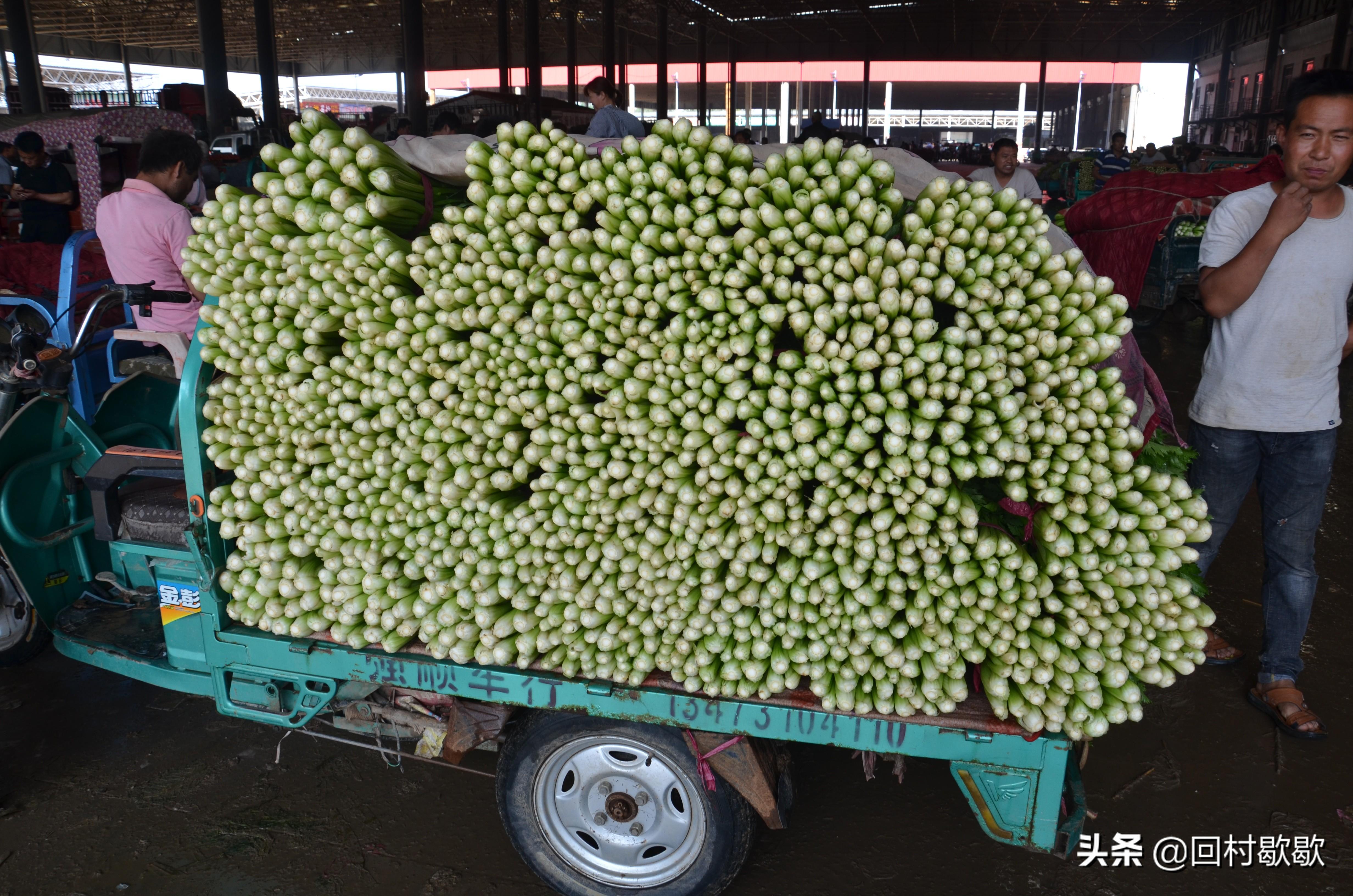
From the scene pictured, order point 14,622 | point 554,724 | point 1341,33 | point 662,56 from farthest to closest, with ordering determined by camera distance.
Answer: point 662,56 < point 1341,33 < point 14,622 < point 554,724

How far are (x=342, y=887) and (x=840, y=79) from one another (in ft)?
139

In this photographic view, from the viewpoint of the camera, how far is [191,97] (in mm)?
17469

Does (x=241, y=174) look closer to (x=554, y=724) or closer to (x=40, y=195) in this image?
(x=40, y=195)

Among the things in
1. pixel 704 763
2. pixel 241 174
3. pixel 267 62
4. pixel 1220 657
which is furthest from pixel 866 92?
pixel 704 763

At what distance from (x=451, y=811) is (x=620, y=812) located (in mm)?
842

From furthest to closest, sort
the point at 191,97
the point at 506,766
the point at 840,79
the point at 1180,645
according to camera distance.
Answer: the point at 840,79 < the point at 191,97 < the point at 506,766 < the point at 1180,645

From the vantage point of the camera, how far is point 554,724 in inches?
99.6

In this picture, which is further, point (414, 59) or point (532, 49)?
point (532, 49)

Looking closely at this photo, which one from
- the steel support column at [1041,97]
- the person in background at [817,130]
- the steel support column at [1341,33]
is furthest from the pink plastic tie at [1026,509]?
the steel support column at [1041,97]

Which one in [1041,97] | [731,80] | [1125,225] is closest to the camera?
[1125,225]

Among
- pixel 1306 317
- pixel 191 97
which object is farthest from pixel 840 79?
pixel 1306 317

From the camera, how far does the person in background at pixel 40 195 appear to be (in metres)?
8.45

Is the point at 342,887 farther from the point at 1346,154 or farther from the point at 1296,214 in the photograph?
the point at 1346,154

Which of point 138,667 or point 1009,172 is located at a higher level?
point 1009,172
